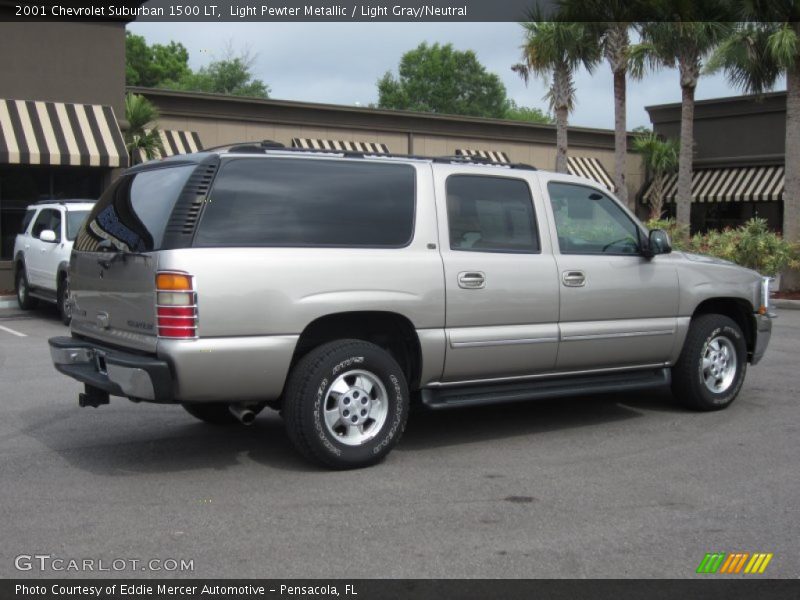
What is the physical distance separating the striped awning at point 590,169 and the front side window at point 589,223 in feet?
83.8

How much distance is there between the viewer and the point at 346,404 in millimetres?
6004

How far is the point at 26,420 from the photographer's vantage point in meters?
7.56

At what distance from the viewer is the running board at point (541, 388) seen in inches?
257

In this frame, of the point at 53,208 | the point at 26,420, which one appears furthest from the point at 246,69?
the point at 26,420

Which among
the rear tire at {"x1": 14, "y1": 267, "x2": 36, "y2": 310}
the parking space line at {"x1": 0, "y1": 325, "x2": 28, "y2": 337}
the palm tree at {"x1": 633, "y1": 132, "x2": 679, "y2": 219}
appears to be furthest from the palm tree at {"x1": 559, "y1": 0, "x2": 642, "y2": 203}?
the parking space line at {"x1": 0, "y1": 325, "x2": 28, "y2": 337}

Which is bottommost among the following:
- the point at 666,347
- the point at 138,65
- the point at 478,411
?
the point at 478,411

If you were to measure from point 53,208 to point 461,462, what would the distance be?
11.6 meters

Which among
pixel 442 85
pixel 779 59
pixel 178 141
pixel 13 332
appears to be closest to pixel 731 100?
pixel 779 59

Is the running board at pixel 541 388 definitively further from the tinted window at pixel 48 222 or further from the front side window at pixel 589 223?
the tinted window at pixel 48 222

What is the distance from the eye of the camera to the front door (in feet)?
23.0

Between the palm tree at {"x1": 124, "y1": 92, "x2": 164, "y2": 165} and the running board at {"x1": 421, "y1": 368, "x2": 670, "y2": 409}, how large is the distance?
18.3m

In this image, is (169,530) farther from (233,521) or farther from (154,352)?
(154,352)

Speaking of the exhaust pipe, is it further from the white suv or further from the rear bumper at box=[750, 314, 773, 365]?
the white suv
